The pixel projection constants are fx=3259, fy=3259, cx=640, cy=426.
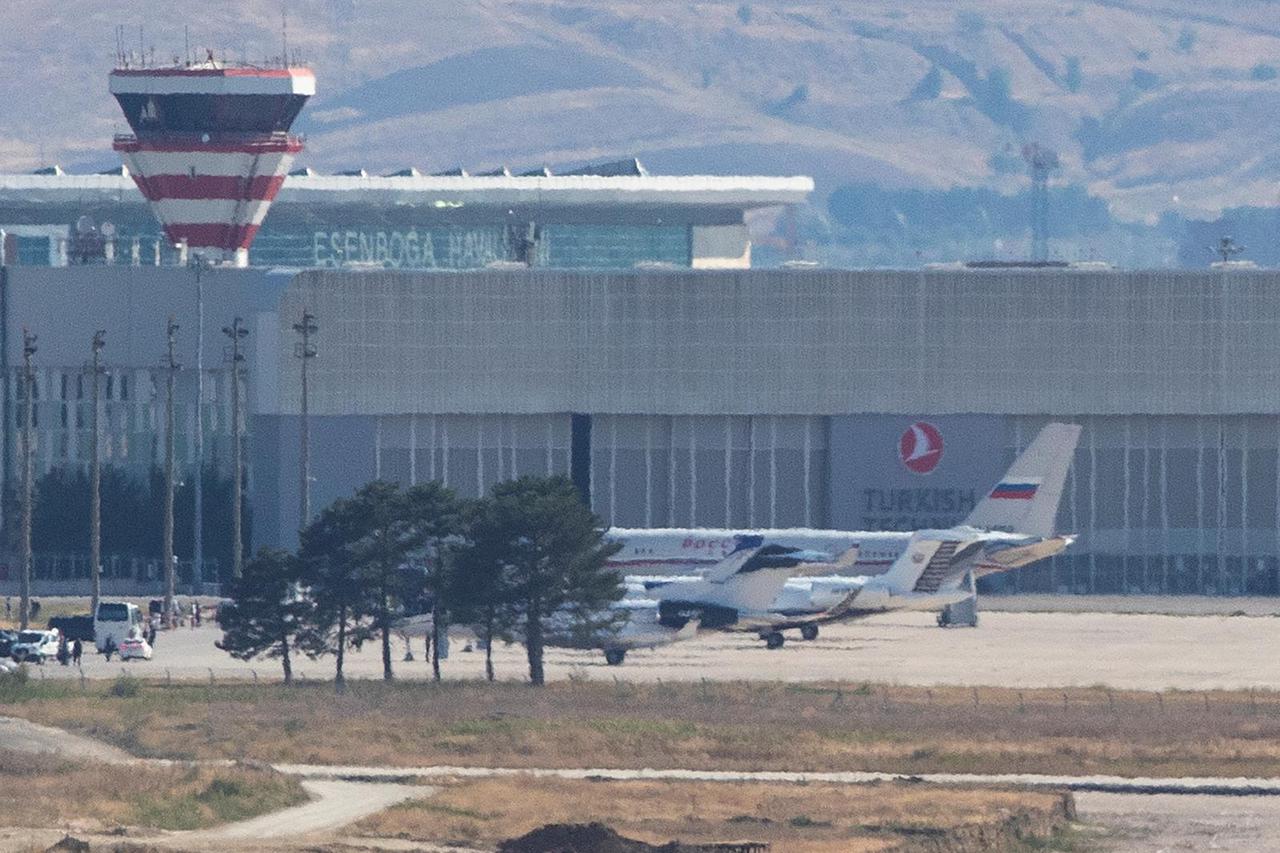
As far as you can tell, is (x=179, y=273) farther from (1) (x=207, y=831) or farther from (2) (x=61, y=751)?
(1) (x=207, y=831)

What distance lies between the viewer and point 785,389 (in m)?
167

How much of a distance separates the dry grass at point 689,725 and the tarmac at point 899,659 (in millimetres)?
5542

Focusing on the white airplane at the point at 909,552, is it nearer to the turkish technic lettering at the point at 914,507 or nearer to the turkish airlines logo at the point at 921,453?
the turkish technic lettering at the point at 914,507

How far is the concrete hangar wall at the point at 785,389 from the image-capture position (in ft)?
541

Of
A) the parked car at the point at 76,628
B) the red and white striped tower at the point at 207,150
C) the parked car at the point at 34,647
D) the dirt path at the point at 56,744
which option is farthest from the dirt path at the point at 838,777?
the red and white striped tower at the point at 207,150

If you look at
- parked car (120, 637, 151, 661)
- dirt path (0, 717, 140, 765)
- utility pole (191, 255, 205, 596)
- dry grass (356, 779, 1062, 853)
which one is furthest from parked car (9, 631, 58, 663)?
dry grass (356, 779, 1062, 853)

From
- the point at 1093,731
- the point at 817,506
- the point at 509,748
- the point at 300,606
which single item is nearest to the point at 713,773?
the point at 509,748

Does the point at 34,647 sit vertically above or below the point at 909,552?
below

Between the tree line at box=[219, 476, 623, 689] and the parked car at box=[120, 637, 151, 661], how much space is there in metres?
8.88

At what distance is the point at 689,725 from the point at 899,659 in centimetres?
2944

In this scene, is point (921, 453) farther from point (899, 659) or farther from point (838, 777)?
point (838, 777)

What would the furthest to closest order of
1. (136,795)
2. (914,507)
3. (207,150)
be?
(207,150) → (914,507) → (136,795)

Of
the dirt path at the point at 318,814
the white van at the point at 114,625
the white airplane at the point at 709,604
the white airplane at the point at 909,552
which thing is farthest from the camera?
the white airplane at the point at 909,552

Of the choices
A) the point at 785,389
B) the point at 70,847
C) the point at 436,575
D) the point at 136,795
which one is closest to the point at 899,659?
the point at 436,575
